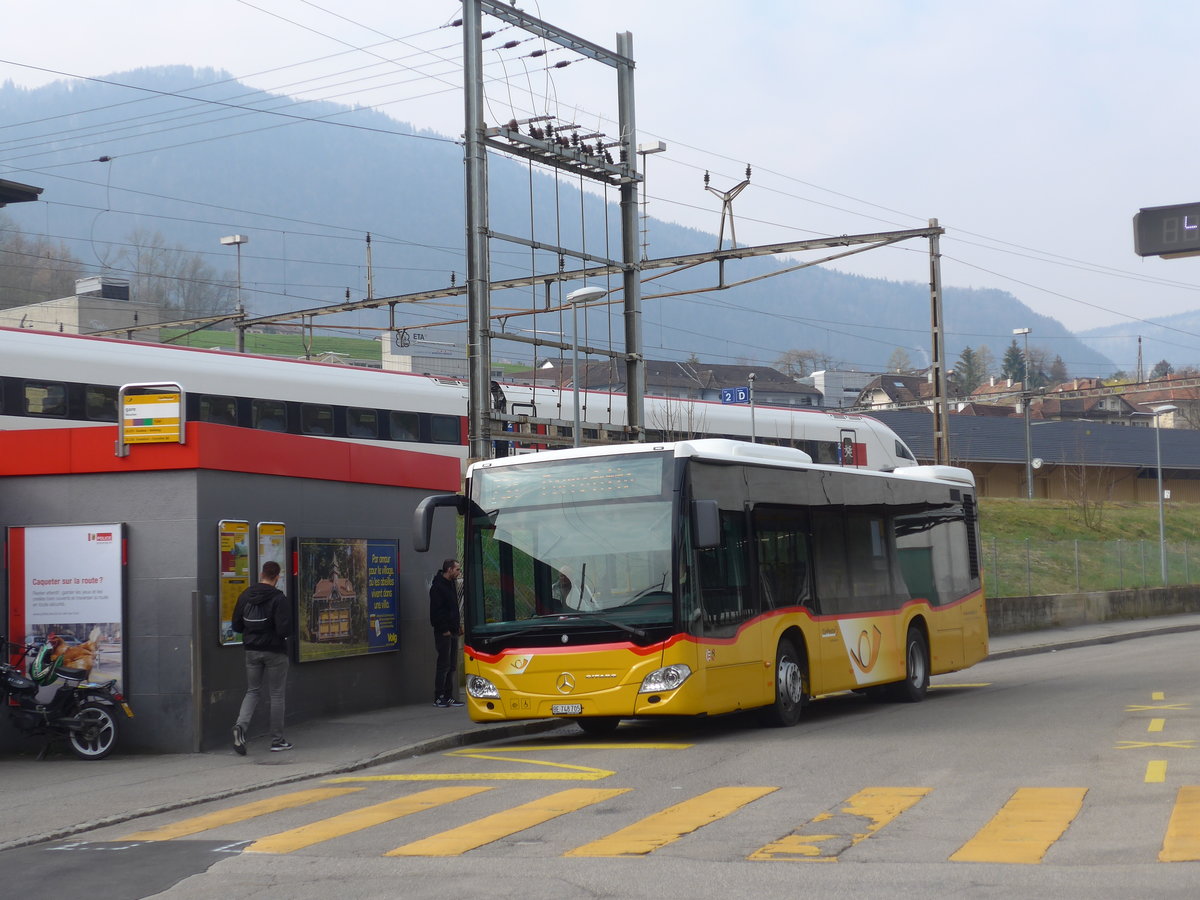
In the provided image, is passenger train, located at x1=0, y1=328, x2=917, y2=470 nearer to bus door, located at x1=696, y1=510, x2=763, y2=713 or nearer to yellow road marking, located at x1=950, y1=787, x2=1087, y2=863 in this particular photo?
bus door, located at x1=696, y1=510, x2=763, y2=713

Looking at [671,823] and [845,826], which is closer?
[845,826]

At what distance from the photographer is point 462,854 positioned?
8461mm

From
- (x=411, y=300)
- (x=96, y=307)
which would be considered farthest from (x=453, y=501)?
(x=96, y=307)

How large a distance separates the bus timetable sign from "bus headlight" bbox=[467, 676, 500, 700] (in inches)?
328

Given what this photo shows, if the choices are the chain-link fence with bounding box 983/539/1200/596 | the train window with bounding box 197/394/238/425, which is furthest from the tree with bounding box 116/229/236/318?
the chain-link fence with bounding box 983/539/1200/596

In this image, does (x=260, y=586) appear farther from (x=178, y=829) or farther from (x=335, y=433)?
(x=335, y=433)

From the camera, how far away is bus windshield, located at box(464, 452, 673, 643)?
536 inches

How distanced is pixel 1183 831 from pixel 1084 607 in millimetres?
31423

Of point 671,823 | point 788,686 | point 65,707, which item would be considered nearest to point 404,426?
point 788,686

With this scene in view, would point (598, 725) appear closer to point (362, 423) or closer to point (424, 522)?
point (424, 522)

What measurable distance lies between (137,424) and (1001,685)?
12.1 meters

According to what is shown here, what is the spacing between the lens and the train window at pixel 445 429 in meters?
34.9

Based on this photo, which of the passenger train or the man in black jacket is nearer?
the man in black jacket

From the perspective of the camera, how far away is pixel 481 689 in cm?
1423
